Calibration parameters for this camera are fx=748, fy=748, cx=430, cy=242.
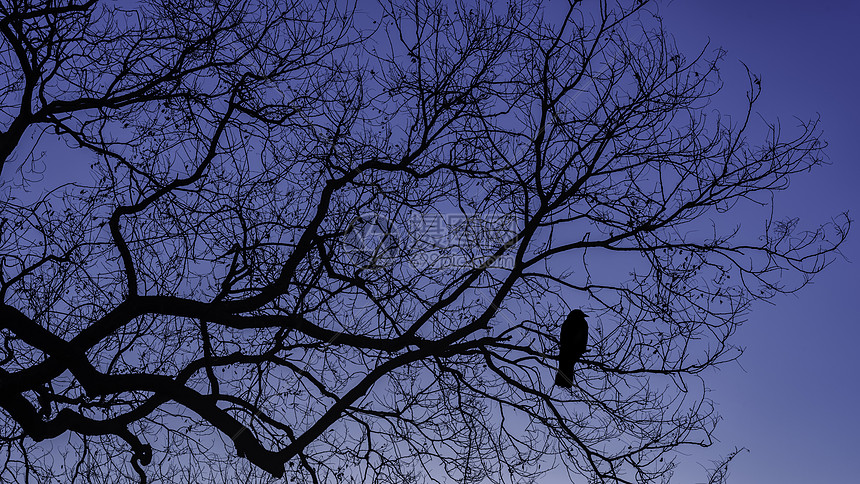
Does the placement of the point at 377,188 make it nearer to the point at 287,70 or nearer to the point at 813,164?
the point at 287,70

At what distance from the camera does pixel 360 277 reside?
7520mm

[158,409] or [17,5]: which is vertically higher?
[17,5]

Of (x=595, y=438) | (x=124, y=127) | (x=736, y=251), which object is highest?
(x=124, y=127)

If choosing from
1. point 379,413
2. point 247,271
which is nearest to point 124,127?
point 247,271

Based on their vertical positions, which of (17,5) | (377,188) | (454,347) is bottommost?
(454,347)

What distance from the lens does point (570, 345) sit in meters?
7.21

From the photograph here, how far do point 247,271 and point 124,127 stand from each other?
6.67ft

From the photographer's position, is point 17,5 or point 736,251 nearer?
point 17,5

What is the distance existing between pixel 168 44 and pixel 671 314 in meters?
5.68

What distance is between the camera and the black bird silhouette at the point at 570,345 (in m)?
7.21

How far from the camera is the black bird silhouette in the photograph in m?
7.21

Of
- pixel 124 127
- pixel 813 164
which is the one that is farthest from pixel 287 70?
pixel 813 164

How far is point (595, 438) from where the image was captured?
7.43 metres

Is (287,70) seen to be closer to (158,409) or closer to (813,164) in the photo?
(158,409)
